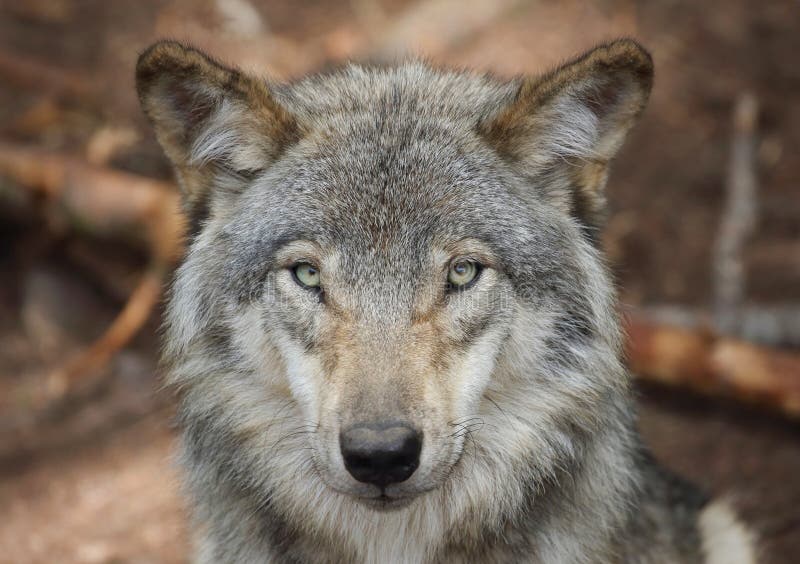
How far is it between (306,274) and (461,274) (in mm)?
576

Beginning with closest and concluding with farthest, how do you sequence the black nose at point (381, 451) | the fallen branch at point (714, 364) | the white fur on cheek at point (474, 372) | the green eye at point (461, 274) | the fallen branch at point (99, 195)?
the black nose at point (381, 451), the white fur on cheek at point (474, 372), the green eye at point (461, 274), the fallen branch at point (714, 364), the fallen branch at point (99, 195)

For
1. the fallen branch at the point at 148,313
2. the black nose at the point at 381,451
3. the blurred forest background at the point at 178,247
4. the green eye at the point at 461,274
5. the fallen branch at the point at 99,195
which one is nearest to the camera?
the black nose at the point at 381,451

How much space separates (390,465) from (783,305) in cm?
512

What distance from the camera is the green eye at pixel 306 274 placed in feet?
11.4

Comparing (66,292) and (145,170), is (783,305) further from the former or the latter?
(66,292)

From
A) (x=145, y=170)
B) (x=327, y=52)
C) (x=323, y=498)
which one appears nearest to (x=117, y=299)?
(x=145, y=170)

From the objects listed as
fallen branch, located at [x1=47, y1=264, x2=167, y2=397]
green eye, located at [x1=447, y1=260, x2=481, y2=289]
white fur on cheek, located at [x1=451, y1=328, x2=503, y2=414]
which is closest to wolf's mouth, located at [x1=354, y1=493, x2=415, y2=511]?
white fur on cheek, located at [x1=451, y1=328, x2=503, y2=414]

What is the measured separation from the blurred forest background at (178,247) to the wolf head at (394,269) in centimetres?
94

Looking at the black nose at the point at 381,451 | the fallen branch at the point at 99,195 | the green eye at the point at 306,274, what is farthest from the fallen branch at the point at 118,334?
the black nose at the point at 381,451

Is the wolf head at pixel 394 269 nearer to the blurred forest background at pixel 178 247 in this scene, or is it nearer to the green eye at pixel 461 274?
the green eye at pixel 461 274

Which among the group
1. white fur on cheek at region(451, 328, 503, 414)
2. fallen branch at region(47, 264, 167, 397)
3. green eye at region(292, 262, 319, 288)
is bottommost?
fallen branch at region(47, 264, 167, 397)

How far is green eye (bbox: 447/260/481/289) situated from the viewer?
3.46 m

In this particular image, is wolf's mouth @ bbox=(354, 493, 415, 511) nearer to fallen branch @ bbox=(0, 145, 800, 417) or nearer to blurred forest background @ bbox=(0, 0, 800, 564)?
blurred forest background @ bbox=(0, 0, 800, 564)

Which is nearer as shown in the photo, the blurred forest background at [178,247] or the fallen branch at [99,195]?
the blurred forest background at [178,247]
